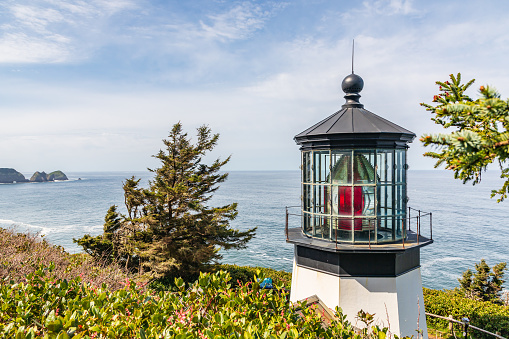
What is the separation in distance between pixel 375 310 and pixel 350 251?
3.63ft

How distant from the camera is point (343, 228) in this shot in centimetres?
614

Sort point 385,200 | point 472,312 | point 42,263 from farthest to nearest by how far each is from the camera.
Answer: point 472,312, point 42,263, point 385,200

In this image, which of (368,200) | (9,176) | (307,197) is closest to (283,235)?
(307,197)

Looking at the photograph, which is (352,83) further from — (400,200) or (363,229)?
(363,229)

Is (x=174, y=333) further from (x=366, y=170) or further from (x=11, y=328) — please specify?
(x=366, y=170)

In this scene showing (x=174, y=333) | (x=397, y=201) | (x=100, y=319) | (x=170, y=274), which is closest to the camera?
(x=174, y=333)

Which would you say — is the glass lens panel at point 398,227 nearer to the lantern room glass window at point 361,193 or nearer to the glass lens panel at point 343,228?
the lantern room glass window at point 361,193

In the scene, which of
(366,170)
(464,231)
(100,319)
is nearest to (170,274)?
(366,170)

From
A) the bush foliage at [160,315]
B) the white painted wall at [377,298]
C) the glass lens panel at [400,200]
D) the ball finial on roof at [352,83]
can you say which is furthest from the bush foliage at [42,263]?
the ball finial on roof at [352,83]

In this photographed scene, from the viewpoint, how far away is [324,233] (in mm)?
6375

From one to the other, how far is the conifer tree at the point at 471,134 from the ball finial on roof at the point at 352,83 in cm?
463

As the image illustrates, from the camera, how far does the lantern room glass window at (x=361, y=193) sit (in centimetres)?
594

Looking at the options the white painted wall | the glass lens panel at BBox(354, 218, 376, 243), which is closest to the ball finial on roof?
the glass lens panel at BBox(354, 218, 376, 243)

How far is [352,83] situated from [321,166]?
181 centimetres
